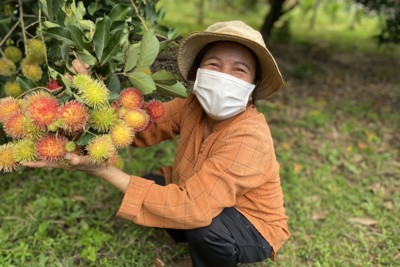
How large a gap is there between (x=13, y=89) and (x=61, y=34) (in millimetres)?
404

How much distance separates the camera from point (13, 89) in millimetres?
1517

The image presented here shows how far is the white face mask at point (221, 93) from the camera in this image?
1.40 meters

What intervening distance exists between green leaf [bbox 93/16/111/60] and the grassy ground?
90 centimetres

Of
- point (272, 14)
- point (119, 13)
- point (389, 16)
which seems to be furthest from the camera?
point (272, 14)

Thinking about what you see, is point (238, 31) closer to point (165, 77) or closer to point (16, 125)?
point (165, 77)

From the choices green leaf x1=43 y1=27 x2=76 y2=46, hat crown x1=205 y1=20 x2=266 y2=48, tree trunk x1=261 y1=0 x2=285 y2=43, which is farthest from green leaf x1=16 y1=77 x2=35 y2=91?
tree trunk x1=261 y1=0 x2=285 y2=43

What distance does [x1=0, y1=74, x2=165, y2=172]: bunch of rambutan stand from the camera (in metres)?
1.10

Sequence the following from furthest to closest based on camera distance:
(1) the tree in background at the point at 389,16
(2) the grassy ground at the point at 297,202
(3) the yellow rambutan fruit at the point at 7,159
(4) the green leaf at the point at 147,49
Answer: (1) the tree in background at the point at 389,16 < (2) the grassy ground at the point at 297,202 < (4) the green leaf at the point at 147,49 < (3) the yellow rambutan fruit at the point at 7,159

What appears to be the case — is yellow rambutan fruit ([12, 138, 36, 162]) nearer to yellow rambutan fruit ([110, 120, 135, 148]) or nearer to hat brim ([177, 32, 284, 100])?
yellow rambutan fruit ([110, 120, 135, 148])

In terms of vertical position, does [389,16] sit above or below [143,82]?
below

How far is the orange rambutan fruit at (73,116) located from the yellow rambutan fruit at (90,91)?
0.03m

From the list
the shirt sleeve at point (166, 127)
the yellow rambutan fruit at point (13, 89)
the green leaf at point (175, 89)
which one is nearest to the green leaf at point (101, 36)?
the green leaf at point (175, 89)

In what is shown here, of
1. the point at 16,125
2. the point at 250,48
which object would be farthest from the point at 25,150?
the point at 250,48

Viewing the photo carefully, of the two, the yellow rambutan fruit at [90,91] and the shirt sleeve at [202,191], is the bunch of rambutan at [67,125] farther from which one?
the shirt sleeve at [202,191]
